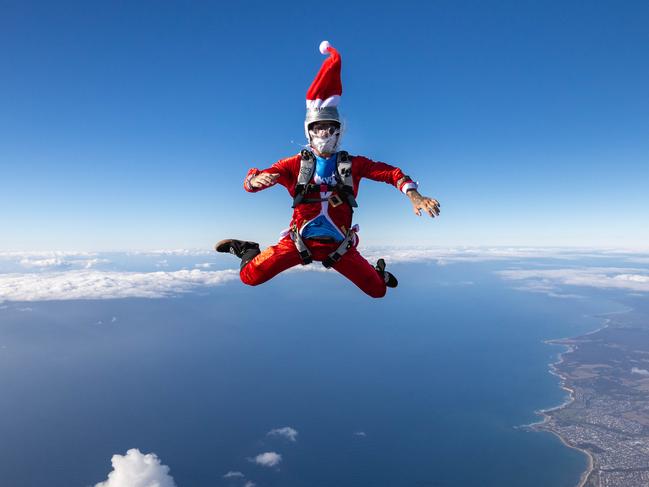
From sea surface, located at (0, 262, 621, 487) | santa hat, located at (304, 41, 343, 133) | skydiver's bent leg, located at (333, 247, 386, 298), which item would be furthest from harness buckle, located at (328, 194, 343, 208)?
sea surface, located at (0, 262, 621, 487)

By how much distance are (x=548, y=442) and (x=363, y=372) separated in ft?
227

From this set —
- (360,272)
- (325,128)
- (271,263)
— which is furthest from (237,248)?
(325,128)

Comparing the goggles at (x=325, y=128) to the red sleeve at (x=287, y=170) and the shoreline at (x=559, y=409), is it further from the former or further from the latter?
the shoreline at (x=559, y=409)

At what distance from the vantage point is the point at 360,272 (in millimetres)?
4344

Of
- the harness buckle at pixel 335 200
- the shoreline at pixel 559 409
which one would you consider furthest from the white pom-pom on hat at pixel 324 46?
the shoreline at pixel 559 409

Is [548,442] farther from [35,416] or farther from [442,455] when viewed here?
[35,416]

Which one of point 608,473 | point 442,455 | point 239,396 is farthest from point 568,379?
point 239,396

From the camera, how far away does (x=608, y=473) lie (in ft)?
224

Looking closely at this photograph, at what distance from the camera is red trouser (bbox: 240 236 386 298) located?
4207 mm

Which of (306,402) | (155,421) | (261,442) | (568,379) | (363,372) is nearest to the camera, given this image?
(261,442)

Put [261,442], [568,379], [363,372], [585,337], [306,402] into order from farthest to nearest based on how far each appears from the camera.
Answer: [585,337]
[363,372]
[568,379]
[306,402]
[261,442]

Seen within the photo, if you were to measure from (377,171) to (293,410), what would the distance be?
389 feet

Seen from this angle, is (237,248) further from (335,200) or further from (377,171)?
(377,171)

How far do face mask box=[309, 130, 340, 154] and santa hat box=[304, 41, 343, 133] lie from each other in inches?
7.2
